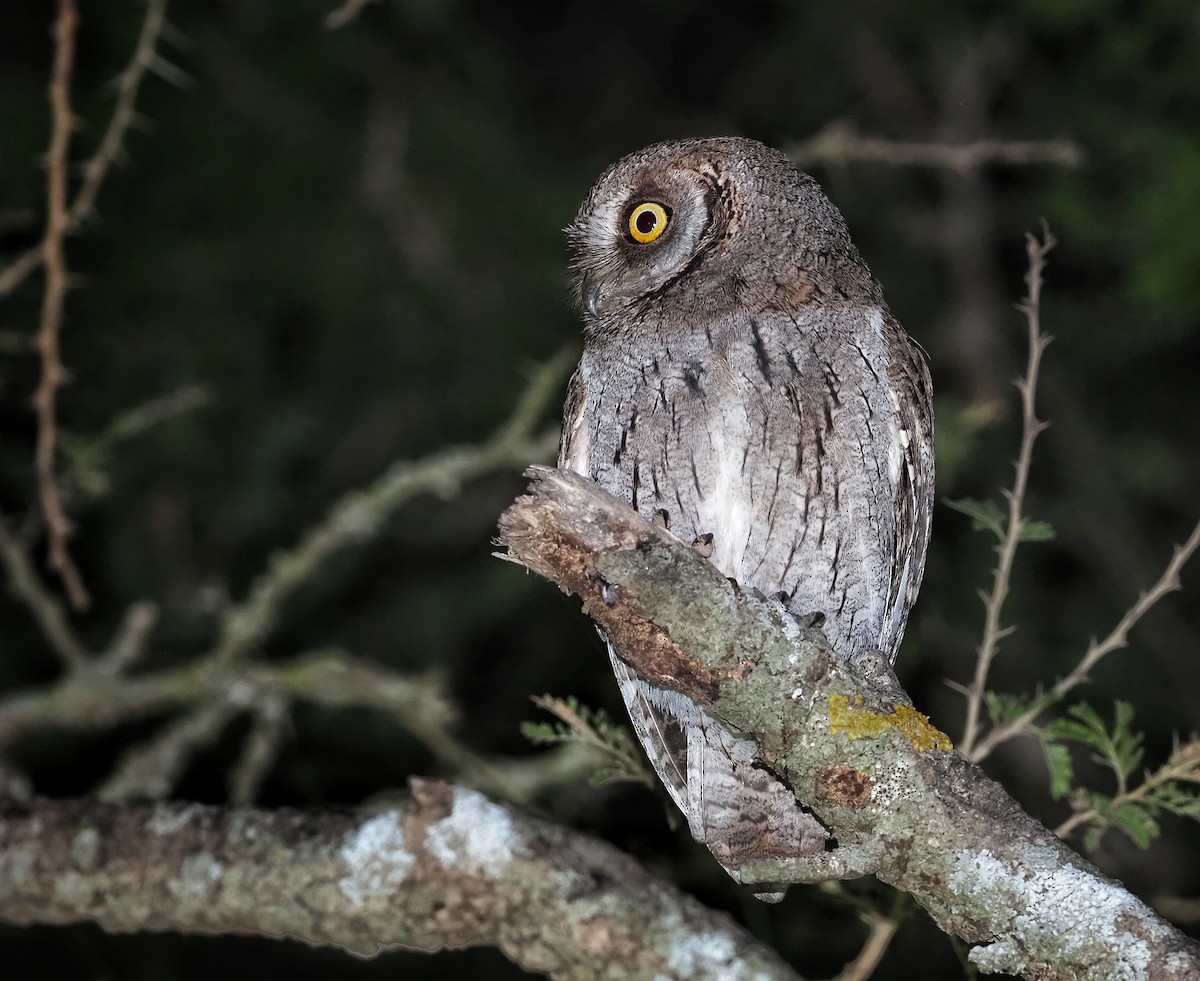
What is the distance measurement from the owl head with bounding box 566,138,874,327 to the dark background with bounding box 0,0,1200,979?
1574 mm

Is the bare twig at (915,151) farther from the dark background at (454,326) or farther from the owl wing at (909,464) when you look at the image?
the dark background at (454,326)

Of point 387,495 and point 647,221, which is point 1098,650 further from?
point 387,495

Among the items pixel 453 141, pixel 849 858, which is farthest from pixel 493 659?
pixel 849 858

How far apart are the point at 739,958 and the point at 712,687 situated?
575 mm

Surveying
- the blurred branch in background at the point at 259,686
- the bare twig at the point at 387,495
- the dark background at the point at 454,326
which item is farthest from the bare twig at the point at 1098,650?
the dark background at the point at 454,326

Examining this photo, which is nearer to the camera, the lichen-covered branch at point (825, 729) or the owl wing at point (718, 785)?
the lichen-covered branch at point (825, 729)

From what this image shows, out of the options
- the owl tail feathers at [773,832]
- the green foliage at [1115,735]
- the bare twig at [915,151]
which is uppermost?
the bare twig at [915,151]

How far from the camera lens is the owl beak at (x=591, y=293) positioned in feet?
8.38

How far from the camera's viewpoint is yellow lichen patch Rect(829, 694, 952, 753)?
5.69 feet

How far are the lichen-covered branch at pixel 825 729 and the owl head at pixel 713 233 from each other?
0.74 m

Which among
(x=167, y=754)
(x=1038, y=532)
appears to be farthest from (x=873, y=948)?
(x=167, y=754)

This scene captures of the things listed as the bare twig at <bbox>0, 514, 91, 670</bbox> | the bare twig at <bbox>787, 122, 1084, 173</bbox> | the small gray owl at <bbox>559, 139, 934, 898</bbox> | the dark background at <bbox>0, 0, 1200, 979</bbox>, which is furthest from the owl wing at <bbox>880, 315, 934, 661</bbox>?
the bare twig at <bbox>0, 514, 91, 670</bbox>

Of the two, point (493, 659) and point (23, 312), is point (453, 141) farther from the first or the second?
point (493, 659)

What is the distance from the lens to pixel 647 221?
2.48m
